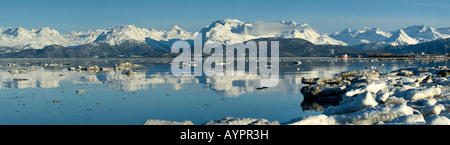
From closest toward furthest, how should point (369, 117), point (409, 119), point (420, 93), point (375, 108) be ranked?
1. point (409, 119)
2. point (369, 117)
3. point (375, 108)
4. point (420, 93)

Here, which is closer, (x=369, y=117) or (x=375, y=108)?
(x=369, y=117)

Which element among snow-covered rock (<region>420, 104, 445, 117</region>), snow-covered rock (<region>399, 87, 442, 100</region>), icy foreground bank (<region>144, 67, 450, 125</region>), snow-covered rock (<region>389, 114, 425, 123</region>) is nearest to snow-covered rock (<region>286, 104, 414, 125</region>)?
icy foreground bank (<region>144, 67, 450, 125</region>)

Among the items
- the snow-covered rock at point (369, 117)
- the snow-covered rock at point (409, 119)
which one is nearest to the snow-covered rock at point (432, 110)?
the snow-covered rock at point (369, 117)

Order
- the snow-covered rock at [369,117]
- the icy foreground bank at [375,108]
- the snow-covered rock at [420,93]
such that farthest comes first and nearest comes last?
1. the snow-covered rock at [420,93]
2. the snow-covered rock at [369,117]
3. the icy foreground bank at [375,108]

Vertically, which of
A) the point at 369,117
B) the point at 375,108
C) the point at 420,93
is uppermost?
the point at 420,93

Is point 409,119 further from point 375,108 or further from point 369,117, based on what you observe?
point 375,108

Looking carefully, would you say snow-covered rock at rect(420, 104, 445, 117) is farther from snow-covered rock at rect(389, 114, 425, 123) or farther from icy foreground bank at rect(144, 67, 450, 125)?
snow-covered rock at rect(389, 114, 425, 123)

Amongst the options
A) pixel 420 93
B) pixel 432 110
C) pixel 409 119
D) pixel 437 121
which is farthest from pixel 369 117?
pixel 420 93

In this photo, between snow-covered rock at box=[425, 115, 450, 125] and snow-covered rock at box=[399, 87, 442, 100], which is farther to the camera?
snow-covered rock at box=[399, 87, 442, 100]

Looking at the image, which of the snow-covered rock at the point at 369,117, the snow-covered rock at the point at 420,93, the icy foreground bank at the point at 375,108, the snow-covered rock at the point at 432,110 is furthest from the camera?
the snow-covered rock at the point at 420,93

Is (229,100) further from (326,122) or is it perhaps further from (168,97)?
(326,122)

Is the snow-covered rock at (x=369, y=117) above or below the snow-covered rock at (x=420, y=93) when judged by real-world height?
below

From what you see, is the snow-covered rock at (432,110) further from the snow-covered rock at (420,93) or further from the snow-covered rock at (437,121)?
the snow-covered rock at (420,93)
